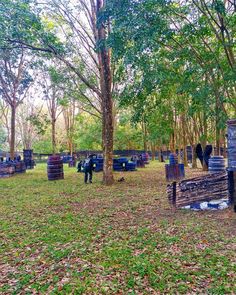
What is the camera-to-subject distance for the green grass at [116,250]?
2771mm

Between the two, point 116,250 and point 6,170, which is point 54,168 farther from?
point 116,250

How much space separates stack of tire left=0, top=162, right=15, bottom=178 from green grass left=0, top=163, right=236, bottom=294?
8454 millimetres

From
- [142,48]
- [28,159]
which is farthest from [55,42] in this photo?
[28,159]

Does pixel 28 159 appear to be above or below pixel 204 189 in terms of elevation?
above

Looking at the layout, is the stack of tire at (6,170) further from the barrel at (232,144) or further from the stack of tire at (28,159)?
the barrel at (232,144)

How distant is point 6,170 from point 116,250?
12346mm

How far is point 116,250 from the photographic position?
363cm

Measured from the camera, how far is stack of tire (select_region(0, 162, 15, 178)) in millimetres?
14172

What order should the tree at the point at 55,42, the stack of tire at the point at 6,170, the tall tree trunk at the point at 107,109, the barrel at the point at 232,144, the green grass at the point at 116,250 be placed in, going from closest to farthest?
the green grass at the point at 116,250
the barrel at the point at 232,144
the tree at the point at 55,42
the tall tree trunk at the point at 107,109
the stack of tire at the point at 6,170

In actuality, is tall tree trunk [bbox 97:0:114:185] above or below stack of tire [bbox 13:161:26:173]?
above

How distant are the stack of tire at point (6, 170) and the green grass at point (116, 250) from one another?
8454mm

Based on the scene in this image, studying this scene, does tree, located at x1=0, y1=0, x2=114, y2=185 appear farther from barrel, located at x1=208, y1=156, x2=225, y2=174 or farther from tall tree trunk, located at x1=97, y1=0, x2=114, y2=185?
barrel, located at x1=208, y1=156, x2=225, y2=174

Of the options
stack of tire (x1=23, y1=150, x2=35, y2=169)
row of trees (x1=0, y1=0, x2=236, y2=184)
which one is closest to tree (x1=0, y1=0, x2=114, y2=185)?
row of trees (x1=0, y1=0, x2=236, y2=184)

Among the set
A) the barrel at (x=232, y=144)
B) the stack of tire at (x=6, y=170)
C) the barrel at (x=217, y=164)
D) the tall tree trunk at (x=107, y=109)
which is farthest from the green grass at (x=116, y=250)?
the stack of tire at (x=6, y=170)
